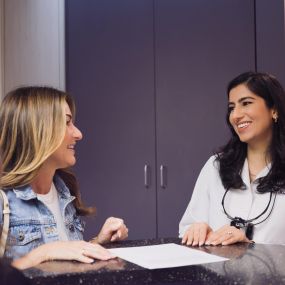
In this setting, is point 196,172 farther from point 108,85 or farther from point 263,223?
point 263,223

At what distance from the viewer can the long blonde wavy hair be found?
57.8 inches

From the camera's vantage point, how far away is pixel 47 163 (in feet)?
5.06

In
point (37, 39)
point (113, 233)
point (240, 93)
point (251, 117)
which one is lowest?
point (113, 233)

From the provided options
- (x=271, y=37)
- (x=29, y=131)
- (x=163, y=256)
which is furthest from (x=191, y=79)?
Answer: (x=163, y=256)

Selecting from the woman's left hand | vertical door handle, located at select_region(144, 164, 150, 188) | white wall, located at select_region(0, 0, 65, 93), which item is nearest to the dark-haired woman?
the woman's left hand

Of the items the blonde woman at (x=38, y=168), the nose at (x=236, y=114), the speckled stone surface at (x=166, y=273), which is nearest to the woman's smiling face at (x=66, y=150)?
the blonde woman at (x=38, y=168)

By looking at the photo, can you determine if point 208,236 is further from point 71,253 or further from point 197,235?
point 71,253

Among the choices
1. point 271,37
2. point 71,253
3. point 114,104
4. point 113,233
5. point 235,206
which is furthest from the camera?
point 114,104

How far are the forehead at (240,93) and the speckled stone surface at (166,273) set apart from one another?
1085 mm

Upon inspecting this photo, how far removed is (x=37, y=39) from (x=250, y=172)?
1.93 m

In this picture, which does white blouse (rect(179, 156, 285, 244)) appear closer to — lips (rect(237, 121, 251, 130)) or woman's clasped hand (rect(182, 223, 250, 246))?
lips (rect(237, 121, 251, 130))

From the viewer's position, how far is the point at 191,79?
2.89m

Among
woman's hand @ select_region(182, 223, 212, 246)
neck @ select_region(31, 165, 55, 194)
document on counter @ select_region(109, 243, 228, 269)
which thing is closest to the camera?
document on counter @ select_region(109, 243, 228, 269)

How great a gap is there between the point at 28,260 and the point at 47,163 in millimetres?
647
